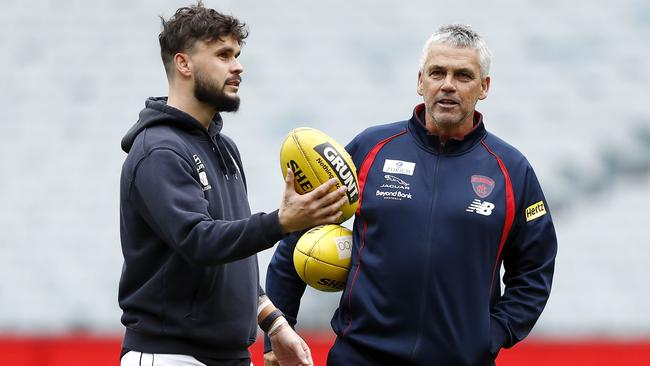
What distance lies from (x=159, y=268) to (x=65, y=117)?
7767 mm

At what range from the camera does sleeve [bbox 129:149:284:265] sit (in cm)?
326

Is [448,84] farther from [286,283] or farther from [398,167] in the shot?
[286,283]

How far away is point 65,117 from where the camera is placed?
36.0 feet

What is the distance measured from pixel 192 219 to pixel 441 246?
3.22 feet

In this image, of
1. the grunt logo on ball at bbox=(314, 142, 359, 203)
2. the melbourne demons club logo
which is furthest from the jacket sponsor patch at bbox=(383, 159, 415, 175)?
the grunt logo on ball at bbox=(314, 142, 359, 203)

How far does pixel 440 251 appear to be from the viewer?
3855 mm

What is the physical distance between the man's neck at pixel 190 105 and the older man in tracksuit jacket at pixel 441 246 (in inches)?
26.5

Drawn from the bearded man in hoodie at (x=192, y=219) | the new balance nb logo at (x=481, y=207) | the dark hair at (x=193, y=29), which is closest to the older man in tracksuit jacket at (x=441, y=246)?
the new balance nb logo at (x=481, y=207)

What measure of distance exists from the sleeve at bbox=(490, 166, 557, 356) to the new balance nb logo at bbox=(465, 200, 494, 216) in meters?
0.13

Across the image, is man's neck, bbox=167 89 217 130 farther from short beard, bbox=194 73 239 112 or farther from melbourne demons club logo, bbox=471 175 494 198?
melbourne demons club logo, bbox=471 175 494 198

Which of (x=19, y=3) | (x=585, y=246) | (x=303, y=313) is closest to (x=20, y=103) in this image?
(x=19, y=3)

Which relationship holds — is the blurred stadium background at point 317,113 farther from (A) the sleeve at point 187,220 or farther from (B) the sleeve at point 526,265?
(A) the sleeve at point 187,220

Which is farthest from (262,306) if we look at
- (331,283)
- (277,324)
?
(331,283)

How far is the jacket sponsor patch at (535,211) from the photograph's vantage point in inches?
157
